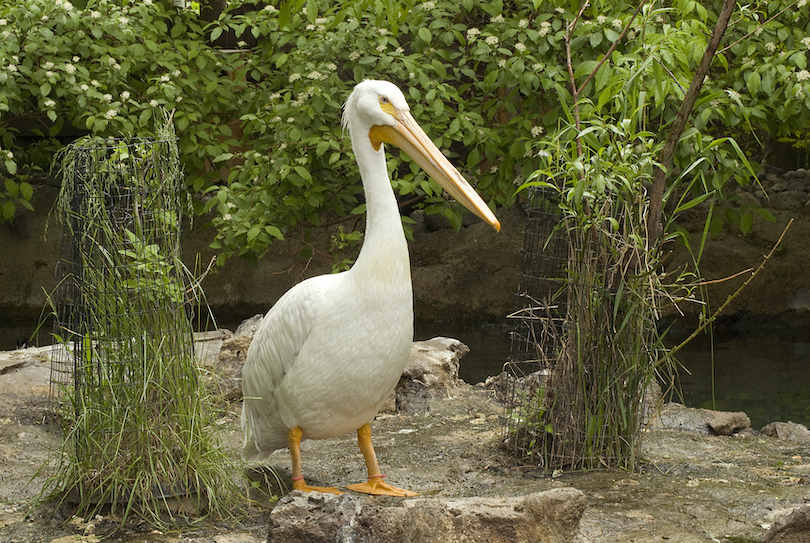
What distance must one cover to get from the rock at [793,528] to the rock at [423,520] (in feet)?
2.17

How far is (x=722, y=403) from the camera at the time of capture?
6.46 metres

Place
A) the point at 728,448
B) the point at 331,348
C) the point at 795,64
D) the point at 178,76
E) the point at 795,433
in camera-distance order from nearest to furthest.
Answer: the point at 331,348 < the point at 728,448 < the point at 795,433 < the point at 795,64 < the point at 178,76

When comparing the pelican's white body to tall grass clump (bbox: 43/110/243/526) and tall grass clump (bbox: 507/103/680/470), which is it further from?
tall grass clump (bbox: 507/103/680/470)

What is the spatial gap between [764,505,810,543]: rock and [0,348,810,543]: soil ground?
31 cm

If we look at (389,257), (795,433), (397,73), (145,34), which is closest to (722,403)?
(795,433)

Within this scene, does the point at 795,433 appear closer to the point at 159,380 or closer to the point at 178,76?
the point at 159,380

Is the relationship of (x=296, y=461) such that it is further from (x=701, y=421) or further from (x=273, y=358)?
(x=701, y=421)

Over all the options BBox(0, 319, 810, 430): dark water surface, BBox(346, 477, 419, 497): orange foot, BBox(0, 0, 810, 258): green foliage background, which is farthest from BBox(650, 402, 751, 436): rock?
BBox(346, 477, 419, 497): orange foot

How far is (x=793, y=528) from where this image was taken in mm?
2695

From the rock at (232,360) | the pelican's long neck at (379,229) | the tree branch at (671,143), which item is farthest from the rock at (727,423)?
the rock at (232,360)

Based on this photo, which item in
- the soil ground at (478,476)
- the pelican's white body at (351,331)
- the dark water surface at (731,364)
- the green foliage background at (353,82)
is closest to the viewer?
the soil ground at (478,476)

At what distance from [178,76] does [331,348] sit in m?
4.20

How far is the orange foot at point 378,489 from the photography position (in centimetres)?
366

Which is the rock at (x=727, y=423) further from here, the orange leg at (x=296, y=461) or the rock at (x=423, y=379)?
the orange leg at (x=296, y=461)
